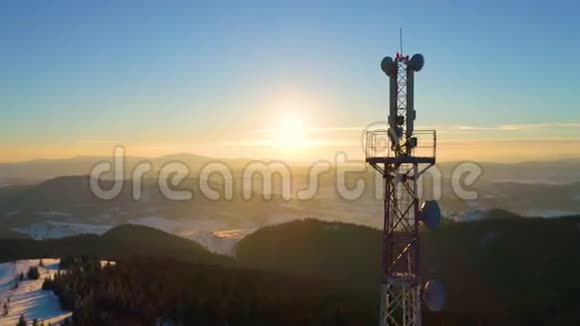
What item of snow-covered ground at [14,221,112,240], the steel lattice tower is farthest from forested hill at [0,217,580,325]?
snow-covered ground at [14,221,112,240]

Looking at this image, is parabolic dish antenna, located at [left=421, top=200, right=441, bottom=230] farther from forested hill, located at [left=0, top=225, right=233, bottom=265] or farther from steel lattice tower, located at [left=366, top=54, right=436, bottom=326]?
forested hill, located at [left=0, top=225, right=233, bottom=265]

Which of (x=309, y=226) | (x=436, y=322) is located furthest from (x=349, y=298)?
(x=309, y=226)

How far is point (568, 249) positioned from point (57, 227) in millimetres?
136004

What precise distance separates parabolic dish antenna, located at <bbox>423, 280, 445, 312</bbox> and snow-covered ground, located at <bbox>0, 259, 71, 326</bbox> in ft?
61.2

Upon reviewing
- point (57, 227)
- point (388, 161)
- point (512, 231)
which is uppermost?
point (388, 161)

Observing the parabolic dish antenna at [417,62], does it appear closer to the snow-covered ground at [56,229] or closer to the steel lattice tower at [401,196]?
the steel lattice tower at [401,196]

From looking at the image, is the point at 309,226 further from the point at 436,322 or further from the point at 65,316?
the point at 65,316

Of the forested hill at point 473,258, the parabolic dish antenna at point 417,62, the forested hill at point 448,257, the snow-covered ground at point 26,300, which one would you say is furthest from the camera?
the forested hill at point 473,258

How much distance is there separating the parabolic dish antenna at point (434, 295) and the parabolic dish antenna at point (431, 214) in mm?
1916

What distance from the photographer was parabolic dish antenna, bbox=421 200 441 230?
735 inches

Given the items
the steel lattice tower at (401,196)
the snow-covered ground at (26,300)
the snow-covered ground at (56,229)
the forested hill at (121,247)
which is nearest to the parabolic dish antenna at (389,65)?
the steel lattice tower at (401,196)

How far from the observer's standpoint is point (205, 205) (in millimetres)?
198875

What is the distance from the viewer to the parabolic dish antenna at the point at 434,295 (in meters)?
18.7

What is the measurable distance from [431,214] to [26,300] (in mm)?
23069
